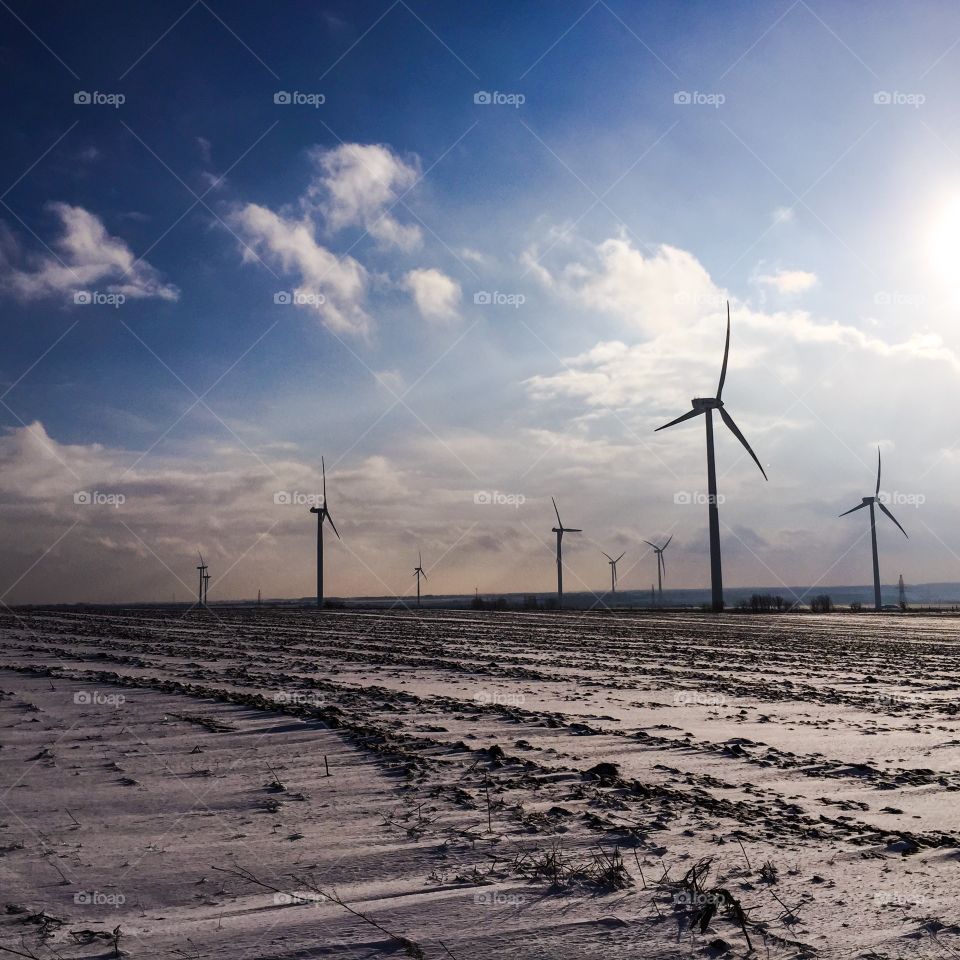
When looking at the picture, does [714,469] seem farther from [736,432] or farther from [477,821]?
[477,821]

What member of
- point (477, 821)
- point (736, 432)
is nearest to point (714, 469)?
point (736, 432)

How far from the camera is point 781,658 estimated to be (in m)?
19.6

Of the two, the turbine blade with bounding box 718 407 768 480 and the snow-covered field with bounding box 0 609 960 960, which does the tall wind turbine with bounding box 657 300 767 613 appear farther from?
the snow-covered field with bounding box 0 609 960 960

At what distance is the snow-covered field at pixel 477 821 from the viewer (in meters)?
4.46

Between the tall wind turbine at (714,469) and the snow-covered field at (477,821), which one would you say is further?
the tall wind turbine at (714,469)

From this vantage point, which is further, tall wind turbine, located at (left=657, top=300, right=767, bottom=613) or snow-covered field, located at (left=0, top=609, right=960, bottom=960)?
tall wind turbine, located at (left=657, top=300, right=767, bottom=613)

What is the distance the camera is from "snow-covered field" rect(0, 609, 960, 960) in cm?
446

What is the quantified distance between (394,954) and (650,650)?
18.5 metres

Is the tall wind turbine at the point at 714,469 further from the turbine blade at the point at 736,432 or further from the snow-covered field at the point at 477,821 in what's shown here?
the snow-covered field at the point at 477,821

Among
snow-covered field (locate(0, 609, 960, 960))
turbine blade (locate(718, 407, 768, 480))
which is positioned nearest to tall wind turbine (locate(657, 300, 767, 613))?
turbine blade (locate(718, 407, 768, 480))

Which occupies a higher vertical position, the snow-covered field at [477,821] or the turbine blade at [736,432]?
the turbine blade at [736,432]

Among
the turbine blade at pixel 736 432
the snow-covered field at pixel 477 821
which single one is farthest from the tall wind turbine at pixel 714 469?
the snow-covered field at pixel 477 821

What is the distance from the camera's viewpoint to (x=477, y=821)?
6.30 meters

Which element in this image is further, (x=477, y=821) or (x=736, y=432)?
(x=736, y=432)
